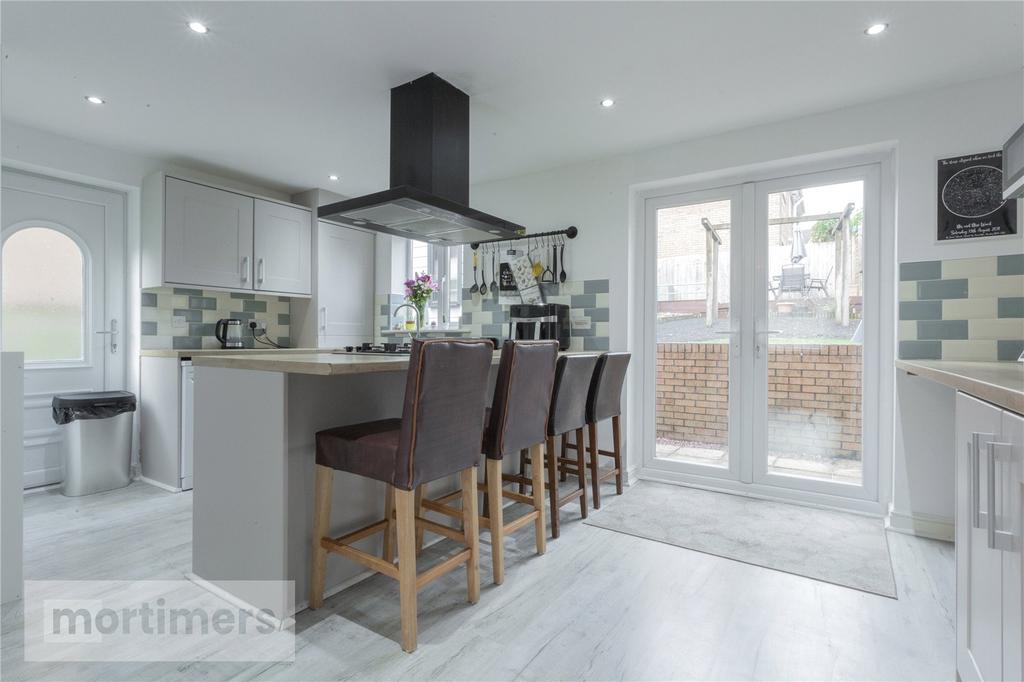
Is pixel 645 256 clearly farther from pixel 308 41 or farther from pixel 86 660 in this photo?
pixel 86 660

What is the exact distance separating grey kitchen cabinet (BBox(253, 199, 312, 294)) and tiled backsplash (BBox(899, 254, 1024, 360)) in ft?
13.8

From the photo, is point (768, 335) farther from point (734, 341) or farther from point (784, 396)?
point (784, 396)

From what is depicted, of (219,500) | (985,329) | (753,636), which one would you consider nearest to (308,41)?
(219,500)

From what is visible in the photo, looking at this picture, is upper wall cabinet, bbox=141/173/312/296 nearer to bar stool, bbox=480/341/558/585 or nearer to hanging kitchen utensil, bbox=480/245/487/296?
hanging kitchen utensil, bbox=480/245/487/296

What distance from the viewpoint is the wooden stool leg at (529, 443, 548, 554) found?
221 centimetres

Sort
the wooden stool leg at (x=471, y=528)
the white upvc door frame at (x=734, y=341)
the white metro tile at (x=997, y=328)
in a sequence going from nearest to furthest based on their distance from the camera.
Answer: the wooden stool leg at (x=471, y=528)
the white metro tile at (x=997, y=328)
the white upvc door frame at (x=734, y=341)

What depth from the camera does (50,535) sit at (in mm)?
2467

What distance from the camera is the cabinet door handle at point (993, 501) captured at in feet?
2.89

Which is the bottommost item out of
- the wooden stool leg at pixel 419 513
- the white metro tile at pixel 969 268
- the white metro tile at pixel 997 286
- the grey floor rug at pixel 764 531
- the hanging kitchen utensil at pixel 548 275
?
the grey floor rug at pixel 764 531

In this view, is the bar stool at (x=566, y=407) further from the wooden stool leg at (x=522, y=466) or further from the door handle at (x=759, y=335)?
the door handle at (x=759, y=335)

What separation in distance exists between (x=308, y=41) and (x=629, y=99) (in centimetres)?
160

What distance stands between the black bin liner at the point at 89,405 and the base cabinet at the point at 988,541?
4.10 meters

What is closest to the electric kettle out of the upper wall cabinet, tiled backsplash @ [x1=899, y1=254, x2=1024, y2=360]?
the upper wall cabinet

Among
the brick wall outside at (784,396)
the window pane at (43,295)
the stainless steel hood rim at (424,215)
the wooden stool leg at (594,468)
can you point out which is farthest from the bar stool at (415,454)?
the window pane at (43,295)
